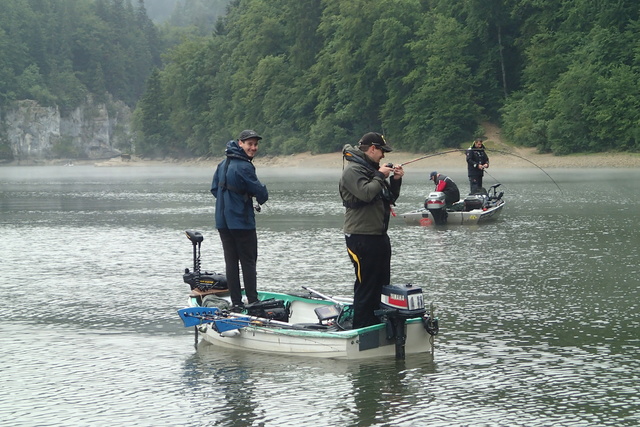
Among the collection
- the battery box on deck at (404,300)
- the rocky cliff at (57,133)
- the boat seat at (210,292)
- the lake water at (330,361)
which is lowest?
the lake water at (330,361)

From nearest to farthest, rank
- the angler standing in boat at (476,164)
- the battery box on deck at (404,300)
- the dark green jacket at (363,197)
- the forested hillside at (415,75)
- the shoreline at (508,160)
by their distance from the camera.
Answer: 1. the battery box on deck at (404,300)
2. the dark green jacket at (363,197)
3. the angler standing in boat at (476,164)
4. the shoreline at (508,160)
5. the forested hillside at (415,75)

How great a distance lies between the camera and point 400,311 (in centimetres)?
995

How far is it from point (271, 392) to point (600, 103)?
202 ft

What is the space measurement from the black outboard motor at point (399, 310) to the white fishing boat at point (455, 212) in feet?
48.8

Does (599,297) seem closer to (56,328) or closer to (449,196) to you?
(56,328)

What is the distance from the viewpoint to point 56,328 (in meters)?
12.3

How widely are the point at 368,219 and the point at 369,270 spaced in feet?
1.81

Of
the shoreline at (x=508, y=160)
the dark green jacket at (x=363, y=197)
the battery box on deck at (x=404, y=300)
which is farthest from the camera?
the shoreline at (x=508, y=160)

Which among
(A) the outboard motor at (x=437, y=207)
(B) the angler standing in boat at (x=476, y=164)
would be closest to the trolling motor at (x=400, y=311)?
(A) the outboard motor at (x=437, y=207)

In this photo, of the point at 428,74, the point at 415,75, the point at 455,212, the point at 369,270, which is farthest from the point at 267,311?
the point at 415,75

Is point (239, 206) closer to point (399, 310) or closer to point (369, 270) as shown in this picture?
point (369, 270)

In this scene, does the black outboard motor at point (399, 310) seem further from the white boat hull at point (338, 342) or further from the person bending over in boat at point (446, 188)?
the person bending over in boat at point (446, 188)

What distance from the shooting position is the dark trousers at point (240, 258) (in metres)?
11.3

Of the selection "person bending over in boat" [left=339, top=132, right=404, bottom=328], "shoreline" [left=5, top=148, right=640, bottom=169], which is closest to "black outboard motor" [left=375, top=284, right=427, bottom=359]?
"person bending over in boat" [left=339, top=132, right=404, bottom=328]
